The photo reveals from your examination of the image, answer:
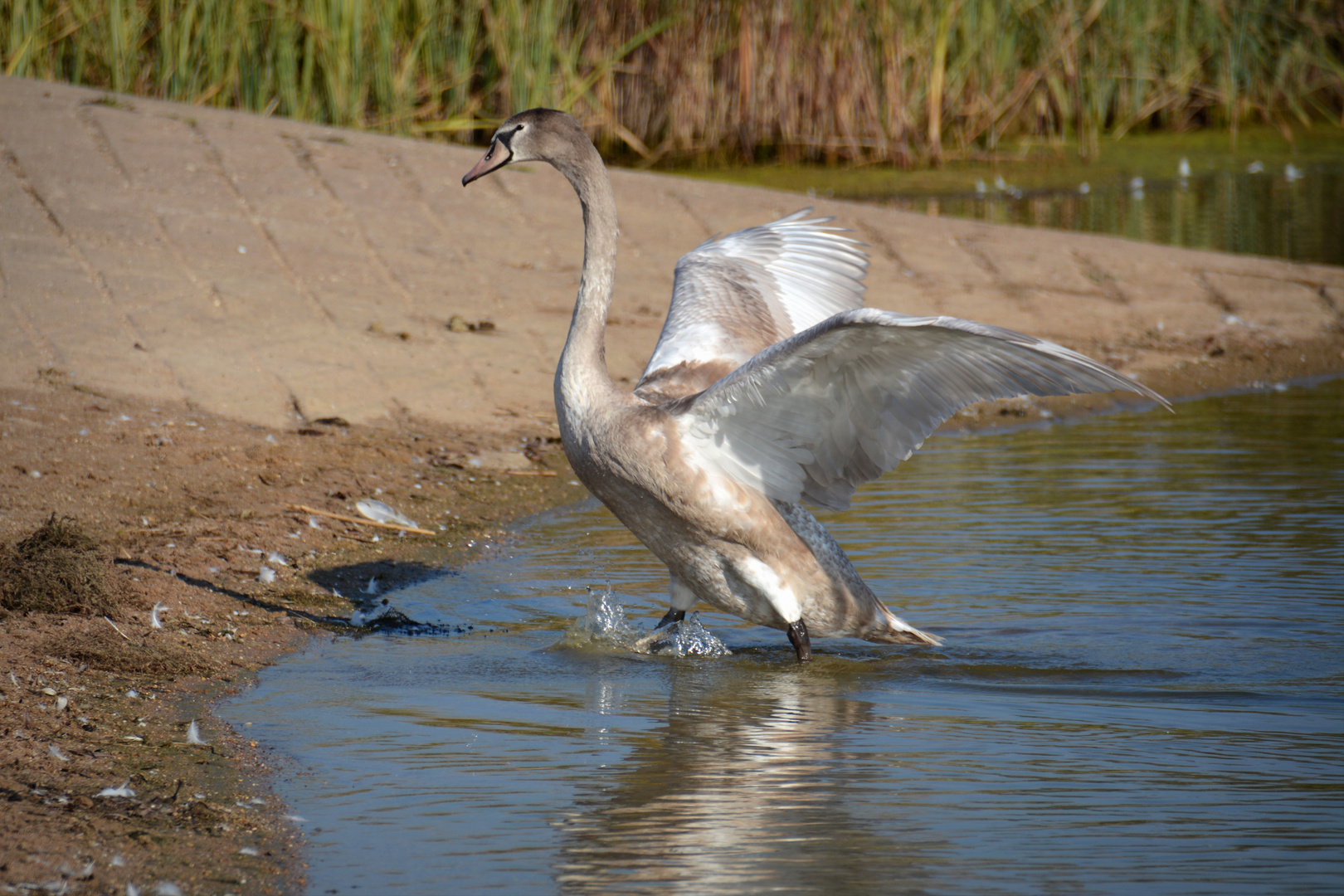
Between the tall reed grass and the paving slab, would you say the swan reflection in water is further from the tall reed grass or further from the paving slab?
the tall reed grass

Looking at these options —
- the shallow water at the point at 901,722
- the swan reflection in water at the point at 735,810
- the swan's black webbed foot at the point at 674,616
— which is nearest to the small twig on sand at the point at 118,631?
the shallow water at the point at 901,722

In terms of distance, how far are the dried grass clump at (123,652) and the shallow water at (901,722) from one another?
0.86ft

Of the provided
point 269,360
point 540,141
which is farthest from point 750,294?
point 269,360

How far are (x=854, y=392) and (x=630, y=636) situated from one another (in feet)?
3.69

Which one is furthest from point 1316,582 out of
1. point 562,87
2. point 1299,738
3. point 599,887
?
point 562,87

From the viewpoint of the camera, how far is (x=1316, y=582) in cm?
538

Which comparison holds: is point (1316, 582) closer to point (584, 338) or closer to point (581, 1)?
point (584, 338)

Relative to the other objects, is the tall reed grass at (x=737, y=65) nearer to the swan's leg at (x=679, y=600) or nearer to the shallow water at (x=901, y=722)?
the shallow water at (x=901, y=722)

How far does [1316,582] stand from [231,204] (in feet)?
21.7

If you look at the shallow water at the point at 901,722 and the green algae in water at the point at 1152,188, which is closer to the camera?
the shallow water at the point at 901,722

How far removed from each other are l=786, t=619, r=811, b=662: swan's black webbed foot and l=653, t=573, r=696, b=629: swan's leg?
39 centimetres

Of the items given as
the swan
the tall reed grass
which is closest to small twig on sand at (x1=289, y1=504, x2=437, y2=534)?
the swan

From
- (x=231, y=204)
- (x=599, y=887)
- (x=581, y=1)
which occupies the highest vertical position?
(x=581, y=1)

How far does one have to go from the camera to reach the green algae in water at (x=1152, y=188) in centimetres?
1288
